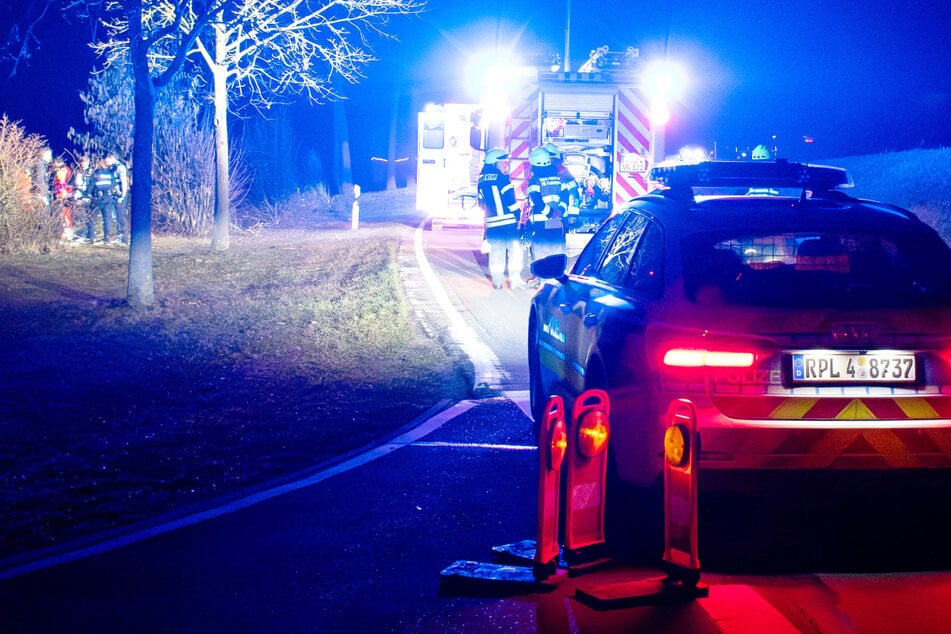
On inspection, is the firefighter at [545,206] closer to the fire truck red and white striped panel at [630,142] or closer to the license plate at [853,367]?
the fire truck red and white striped panel at [630,142]

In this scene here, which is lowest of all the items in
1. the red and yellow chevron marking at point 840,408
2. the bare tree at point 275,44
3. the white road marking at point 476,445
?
the white road marking at point 476,445

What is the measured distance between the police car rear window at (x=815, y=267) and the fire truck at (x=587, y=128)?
1297cm

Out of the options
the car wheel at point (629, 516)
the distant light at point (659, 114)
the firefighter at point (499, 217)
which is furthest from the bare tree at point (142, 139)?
the car wheel at point (629, 516)

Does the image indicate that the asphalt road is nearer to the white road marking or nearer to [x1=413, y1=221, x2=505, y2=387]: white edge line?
the white road marking

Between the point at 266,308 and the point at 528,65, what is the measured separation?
6462 millimetres

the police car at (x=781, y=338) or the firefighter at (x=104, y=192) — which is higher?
the firefighter at (x=104, y=192)

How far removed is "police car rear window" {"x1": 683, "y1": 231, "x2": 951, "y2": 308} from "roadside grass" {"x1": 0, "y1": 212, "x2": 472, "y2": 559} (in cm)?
298

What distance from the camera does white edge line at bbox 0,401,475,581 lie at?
502 cm

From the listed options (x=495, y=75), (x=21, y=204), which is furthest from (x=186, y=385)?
(x=21, y=204)

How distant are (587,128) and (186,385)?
10862mm

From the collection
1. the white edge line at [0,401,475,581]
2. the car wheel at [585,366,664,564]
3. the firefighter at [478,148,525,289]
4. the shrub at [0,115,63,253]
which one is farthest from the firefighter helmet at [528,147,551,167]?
the car wheel at [585,366,664,564]

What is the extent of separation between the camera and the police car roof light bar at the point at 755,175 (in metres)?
5.83

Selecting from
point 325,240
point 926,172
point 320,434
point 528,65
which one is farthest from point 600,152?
point 926,172

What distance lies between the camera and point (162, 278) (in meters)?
17.9
